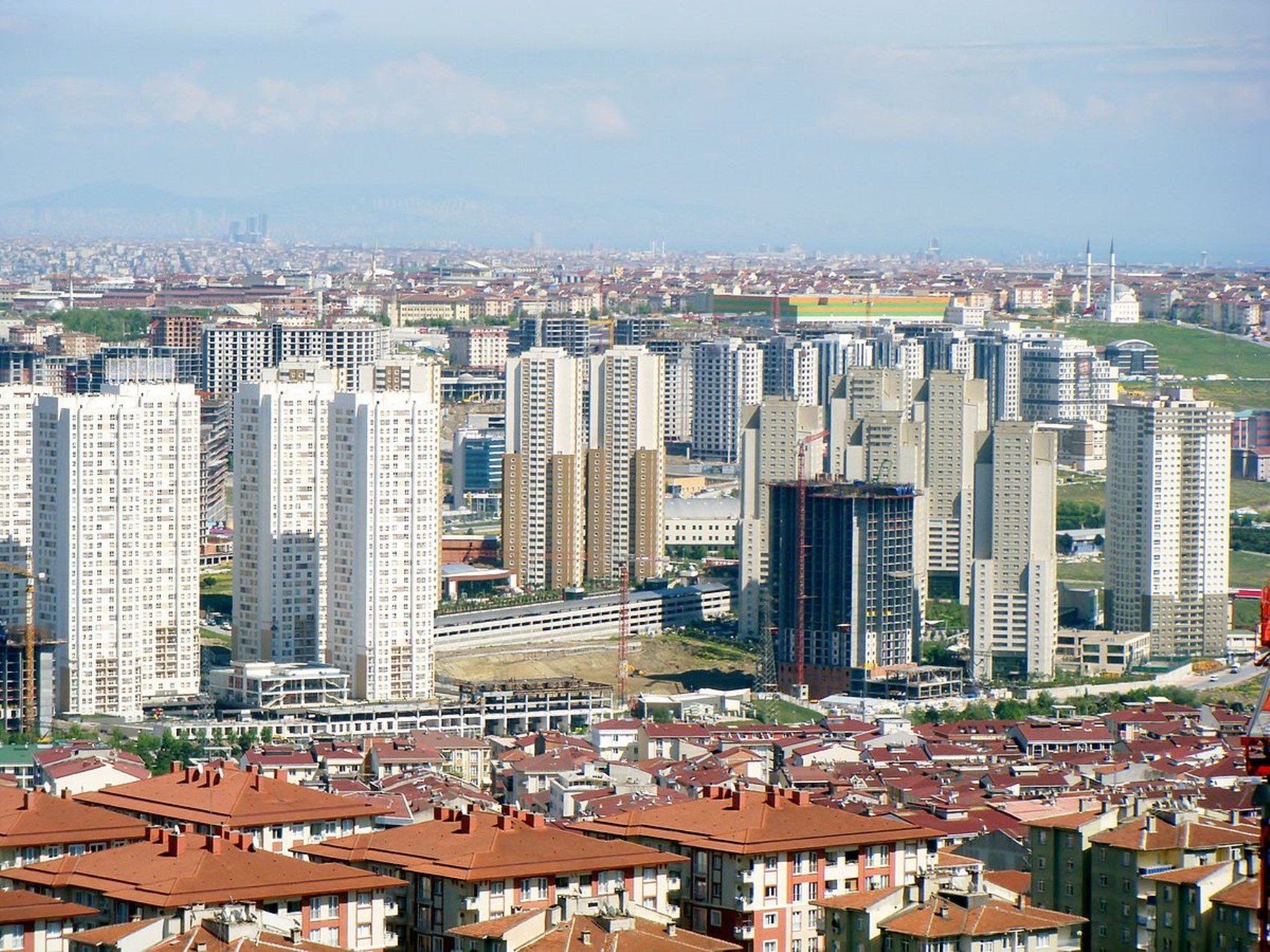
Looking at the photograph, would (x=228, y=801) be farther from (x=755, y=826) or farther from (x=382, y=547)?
(x=382, y=547)

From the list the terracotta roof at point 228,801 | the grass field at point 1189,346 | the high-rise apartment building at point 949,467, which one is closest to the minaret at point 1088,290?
the grass field at point 1189,346

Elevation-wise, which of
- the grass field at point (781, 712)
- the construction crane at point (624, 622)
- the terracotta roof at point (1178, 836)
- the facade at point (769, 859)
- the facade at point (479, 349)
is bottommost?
the grass field at point (781, 712)

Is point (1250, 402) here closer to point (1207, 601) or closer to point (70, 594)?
point (1207, 601)

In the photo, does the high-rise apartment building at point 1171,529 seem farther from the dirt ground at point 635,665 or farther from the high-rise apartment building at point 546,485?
the high-rise apartment building at point 546,485

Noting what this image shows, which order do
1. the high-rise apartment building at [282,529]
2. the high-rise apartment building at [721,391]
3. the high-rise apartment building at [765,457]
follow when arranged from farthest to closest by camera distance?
1. the high-rise apartment building at [721,391]
2. the high-rise apartment building at [765,457]
3. the high-rise apartment building at [282,529]

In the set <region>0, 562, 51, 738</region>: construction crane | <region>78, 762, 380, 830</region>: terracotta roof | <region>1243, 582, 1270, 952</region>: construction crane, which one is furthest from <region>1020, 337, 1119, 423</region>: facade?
<region>1243, 582, 1270, 952</region>: construction crane

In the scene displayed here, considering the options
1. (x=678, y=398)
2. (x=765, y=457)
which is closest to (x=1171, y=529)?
(x=765, y=457)

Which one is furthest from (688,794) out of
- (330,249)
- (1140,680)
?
(330,249)
